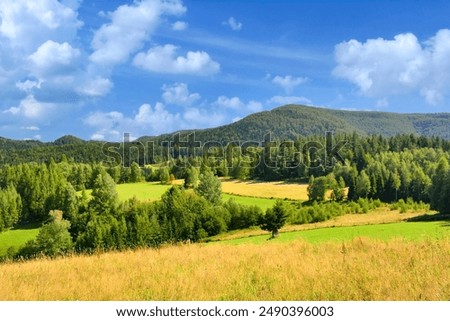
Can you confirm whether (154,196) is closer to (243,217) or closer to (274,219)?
(243,217)

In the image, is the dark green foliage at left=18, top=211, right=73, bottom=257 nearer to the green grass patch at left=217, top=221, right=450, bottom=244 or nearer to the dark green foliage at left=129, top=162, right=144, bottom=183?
the green grass patch at left=217, top=221, right=450, bottom=244

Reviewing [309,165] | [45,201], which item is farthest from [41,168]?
[309,165]

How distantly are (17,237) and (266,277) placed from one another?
3538 inches

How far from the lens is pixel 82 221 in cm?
8694

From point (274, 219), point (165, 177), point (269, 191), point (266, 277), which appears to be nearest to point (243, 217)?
point (274, 219)

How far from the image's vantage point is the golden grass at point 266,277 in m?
8.30

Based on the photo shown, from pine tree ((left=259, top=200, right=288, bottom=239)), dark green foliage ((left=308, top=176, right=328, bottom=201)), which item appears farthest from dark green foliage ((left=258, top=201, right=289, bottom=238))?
dark green foliage ((left=308, top=176, right=328, bottom=201))

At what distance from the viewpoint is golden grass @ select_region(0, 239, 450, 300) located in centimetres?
830

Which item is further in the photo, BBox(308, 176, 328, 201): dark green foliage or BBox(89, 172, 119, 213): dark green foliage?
BBox(308, 176, 328, 201): dark green foliage

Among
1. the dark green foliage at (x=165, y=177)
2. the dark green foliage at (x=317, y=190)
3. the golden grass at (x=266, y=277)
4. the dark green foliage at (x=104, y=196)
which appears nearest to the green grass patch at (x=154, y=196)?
the dark green foliage at (x=165, y=177)

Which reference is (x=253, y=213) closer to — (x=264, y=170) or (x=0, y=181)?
(x=264, y=170)

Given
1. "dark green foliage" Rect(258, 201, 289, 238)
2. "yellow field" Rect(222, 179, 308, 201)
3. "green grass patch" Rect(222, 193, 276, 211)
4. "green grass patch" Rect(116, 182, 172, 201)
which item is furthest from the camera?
"yellow field" Rect(222, 179, 308, 201)

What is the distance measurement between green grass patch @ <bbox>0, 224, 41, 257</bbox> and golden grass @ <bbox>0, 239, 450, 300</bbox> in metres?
72.2
